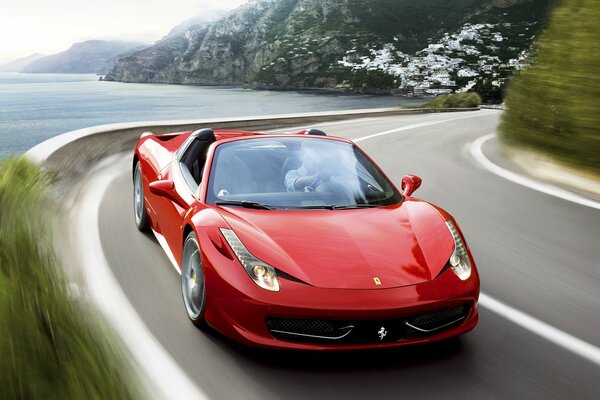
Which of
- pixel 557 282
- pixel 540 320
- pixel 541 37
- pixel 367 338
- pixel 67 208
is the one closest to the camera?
pixel 367 338

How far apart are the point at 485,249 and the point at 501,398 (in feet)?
11.2

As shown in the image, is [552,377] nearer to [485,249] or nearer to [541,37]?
[485,249]

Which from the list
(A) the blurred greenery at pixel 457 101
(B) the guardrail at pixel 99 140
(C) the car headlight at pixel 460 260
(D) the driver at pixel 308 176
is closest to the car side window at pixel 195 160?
(D) the driver at pixel 308 176

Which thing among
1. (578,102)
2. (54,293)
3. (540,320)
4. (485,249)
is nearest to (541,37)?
(578,102)

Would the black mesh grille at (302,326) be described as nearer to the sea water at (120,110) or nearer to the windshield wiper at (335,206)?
the windshield wiper at (335,206)

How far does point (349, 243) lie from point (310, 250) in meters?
0.27

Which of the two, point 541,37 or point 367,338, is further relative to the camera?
point 541,37

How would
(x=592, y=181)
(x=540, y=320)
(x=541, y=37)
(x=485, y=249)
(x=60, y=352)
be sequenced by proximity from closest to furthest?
(x=60, y=352) < (x=540, y=320) < (x=485, y=249) < (x=592, y=181) < (x=541, y=37)

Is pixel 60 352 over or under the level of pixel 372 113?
over

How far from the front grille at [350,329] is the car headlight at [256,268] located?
0.20m

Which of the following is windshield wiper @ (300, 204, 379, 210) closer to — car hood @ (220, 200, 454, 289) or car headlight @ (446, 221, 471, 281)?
car hood @ (220, 200, 454, 289)

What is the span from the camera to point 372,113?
34906 mm

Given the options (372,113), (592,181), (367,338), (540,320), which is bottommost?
(372,113)

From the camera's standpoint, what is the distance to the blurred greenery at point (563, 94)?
11.1 m
